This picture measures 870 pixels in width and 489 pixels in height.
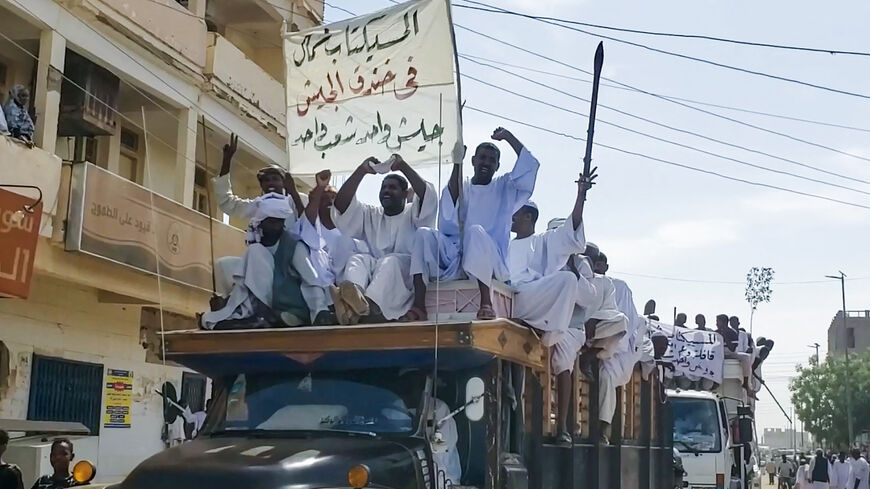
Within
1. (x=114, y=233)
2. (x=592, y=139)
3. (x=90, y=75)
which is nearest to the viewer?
(x=592, y=139)

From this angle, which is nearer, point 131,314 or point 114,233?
point 114,233

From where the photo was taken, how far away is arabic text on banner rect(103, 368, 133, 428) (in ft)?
48.3

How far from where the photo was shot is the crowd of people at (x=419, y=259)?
5957mm

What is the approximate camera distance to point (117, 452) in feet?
48.8

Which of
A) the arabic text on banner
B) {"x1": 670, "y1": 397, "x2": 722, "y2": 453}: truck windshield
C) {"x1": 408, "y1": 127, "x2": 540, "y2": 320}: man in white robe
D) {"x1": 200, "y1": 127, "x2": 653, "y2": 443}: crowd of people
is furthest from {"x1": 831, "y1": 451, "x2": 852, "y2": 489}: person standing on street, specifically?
{"x1": 408, "y1": 127, "x2": 540, "y2": 320}: man in white robe

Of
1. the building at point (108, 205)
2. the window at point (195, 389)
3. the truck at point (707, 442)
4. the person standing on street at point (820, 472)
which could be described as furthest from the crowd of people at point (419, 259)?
the person standing on street at point (820, 472)

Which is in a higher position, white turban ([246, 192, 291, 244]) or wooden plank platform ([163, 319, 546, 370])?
white turban ([246, 192, 291, 244])

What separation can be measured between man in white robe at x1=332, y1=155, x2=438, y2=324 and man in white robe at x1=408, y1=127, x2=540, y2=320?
109mm

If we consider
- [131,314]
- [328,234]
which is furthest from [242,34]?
[328,234]

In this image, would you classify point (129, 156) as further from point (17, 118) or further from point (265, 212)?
point (265, 212)

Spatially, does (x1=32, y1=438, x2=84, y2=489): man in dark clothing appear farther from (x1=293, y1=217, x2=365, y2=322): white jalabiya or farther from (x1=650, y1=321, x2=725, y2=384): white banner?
(x1=650, y1=321, x2=725, y2=384): white banner

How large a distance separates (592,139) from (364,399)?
2236mm

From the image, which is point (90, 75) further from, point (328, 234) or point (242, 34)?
point (328, 234)

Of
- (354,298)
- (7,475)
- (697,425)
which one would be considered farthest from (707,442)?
(7,475)
